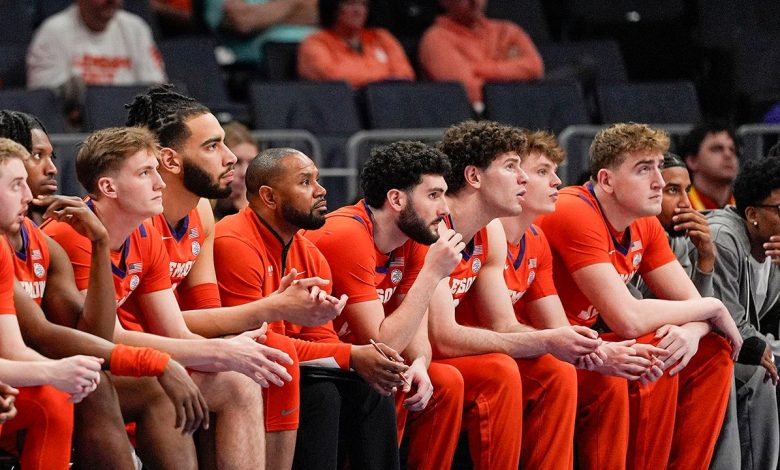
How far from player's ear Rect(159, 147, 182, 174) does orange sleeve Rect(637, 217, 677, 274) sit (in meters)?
2.06

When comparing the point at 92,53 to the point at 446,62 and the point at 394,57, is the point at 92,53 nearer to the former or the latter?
the point at 394,57

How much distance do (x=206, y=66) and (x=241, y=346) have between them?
454cm

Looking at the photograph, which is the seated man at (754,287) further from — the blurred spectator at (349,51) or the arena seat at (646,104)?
the blurred spectator at (349,51)

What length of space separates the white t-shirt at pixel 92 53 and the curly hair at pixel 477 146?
312 centimetres

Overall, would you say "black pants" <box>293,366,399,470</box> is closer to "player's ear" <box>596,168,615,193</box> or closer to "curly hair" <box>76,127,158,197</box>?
"curly hair" <box>76,127,158,197</box>

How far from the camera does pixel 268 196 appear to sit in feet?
A: 15.5

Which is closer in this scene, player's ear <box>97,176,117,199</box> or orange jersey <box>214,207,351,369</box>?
player's ear <box>97,176,117,199</box>

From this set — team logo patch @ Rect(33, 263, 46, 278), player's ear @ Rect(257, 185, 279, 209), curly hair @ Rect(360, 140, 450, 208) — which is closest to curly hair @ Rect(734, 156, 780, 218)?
curly hair @ Rect(360, 140, 450, 208)

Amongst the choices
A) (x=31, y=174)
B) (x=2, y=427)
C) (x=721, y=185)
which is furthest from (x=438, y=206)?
(x=721, y=185)

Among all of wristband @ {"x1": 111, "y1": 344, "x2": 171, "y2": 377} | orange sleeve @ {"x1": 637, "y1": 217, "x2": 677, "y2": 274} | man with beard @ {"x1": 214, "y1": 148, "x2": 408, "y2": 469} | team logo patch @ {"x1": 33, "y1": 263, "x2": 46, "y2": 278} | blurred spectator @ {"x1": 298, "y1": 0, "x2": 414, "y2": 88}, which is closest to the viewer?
wristband @ {"x1": 111, "y1": 344, "x2": 171, "y2": 377}

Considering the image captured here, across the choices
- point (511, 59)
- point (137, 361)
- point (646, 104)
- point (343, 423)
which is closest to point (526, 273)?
point (343, 423)

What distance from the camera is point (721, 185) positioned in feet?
23.6

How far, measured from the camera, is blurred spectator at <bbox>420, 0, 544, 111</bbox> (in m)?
8.86

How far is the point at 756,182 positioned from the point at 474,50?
3.43 m
